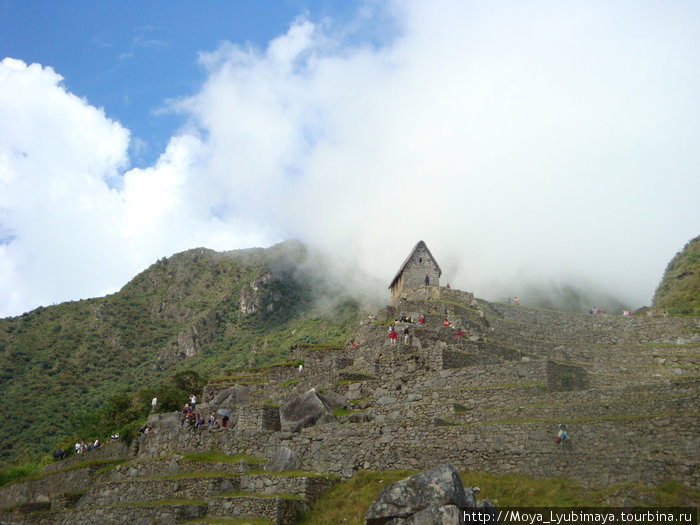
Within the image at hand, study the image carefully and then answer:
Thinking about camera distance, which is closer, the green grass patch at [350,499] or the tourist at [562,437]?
the tourist at [562,437]

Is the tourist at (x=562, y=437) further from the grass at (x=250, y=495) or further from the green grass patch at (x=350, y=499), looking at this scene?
the grass at (x=250, y=495)

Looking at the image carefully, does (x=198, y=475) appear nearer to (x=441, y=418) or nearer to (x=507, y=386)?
(x=441, y=418)

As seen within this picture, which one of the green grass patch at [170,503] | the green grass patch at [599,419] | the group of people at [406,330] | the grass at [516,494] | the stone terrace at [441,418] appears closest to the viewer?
the grass at [516,494]

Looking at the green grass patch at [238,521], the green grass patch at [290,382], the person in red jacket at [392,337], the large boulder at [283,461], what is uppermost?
the person in red jacket at [392,337]

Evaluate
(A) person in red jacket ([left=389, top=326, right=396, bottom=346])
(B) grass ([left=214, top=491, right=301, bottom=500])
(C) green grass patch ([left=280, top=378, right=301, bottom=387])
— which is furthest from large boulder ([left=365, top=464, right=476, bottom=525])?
(C) green grass patch ([left=280, top=378, right=301, bottom=387])

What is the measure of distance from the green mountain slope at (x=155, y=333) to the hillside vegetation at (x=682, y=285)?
28011 mm

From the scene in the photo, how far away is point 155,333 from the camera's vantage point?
99000 mm

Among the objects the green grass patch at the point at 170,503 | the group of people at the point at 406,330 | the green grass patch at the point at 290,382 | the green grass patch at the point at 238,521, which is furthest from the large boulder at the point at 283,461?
the green grass patch at the point at 290,382

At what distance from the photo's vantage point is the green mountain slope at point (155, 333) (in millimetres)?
75062

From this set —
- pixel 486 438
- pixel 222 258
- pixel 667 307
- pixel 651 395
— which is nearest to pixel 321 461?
pixel 486 438

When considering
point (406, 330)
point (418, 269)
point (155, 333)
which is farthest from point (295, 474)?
point (155, 333)

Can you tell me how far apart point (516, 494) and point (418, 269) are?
28.9 metres

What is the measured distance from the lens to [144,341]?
317 feet

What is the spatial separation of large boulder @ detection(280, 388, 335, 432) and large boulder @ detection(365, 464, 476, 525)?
30.0 feet
